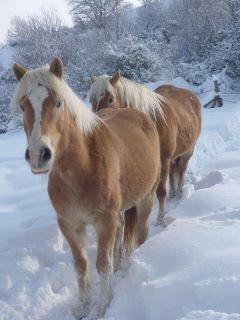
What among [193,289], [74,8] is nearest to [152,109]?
[193,289]

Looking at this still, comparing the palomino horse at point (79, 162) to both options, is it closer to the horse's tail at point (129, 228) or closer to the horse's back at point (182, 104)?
the horse's tail at point (129, 228)

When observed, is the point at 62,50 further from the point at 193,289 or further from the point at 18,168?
the point at 193,289

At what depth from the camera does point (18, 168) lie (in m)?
7.43

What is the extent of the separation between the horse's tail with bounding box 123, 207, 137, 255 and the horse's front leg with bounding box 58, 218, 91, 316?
828mm

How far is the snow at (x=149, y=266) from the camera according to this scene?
7.86 feet

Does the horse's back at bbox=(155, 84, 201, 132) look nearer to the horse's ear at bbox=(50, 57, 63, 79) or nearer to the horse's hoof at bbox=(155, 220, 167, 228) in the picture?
the horse's hoof at bbox=(155, 220, 167, 228)

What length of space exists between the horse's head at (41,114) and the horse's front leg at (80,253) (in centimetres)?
78

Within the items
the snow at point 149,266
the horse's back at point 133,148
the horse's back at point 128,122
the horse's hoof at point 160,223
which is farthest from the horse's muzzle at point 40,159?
the horse's hoof at point 160,223

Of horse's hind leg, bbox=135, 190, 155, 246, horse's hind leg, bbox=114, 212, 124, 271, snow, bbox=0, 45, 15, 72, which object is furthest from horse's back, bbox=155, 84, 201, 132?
snow, bbox=0, 45, 15, 72

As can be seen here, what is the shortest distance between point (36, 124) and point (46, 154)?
187mm

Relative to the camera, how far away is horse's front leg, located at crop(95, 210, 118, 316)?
2.99m

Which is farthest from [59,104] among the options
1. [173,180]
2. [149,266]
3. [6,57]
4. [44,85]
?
[6,57]

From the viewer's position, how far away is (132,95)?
209 inches

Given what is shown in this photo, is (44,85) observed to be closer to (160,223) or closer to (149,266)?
(149,266)
